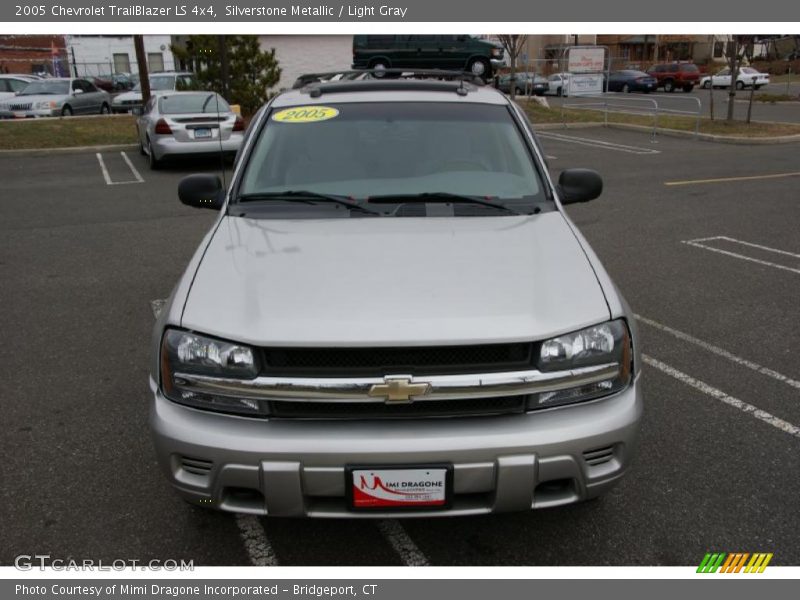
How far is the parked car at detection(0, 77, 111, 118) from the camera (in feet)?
72.9

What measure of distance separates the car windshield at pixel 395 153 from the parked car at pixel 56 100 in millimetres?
21753

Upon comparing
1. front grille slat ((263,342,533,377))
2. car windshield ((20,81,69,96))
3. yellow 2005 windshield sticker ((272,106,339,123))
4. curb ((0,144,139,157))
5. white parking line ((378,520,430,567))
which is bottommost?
white parking line ((378,520,430,567))

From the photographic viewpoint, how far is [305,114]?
3979 mm

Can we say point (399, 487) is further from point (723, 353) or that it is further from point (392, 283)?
point (723, 353)

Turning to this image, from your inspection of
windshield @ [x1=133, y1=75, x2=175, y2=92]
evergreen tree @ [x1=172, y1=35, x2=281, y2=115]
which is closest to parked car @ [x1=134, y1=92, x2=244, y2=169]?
evergreen tree @ [x1=172, y1=35, x2=281, y2=115]

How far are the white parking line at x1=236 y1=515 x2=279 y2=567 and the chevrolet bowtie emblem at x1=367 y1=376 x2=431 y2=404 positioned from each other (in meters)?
0.91

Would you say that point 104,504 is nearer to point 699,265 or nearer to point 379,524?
point 379,524

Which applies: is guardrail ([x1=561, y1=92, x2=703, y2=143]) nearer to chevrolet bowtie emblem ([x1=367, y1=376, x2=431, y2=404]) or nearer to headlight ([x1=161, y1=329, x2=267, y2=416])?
chevrolet bowtie emblem ([x1=367, y1=376, x2=431, y2=404])

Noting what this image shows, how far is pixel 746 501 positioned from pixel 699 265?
4183 millimetres

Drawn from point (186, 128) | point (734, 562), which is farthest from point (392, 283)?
point (186, 128)

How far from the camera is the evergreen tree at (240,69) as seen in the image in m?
19.6

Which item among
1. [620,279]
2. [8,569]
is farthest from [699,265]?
[8,569]

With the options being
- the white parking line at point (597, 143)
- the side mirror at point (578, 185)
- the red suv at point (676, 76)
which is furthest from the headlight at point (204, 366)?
the red suv at point (676, 76)

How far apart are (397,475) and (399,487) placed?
0.05 meters
